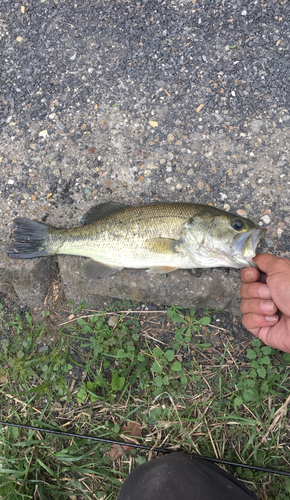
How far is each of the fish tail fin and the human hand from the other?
7.65 ft

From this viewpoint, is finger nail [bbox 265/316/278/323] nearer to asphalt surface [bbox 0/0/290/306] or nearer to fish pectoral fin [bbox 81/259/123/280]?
asphalt surface [bbox 0/0/290/306]

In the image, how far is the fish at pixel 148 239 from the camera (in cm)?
323

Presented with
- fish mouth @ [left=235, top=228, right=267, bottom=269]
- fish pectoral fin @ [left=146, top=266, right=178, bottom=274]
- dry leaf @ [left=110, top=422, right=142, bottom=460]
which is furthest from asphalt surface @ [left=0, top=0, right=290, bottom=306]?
dry leaf @ [left=110, top=422, right=142, bottom=460]

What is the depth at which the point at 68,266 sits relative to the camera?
3.94m

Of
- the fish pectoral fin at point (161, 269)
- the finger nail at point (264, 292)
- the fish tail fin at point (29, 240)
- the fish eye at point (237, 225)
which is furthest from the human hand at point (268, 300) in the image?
the fish tail fin at point (29, 240)

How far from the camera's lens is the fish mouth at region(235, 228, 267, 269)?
313cm

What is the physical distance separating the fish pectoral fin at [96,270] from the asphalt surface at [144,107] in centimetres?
75

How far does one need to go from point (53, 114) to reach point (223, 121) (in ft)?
7.46

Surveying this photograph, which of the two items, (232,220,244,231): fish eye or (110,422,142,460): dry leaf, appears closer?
(232,220,244,231): fish eye

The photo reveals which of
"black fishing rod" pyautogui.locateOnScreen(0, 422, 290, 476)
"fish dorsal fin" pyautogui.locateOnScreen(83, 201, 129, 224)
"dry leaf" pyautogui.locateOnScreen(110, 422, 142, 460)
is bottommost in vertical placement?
"dry leaf" pyautogui.locateOnScreen(110, 422, 142, 460)

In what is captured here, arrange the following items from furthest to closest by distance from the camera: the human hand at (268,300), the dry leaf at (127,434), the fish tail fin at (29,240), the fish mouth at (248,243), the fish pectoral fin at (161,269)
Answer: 1. the fish tail fin at (29,240)
2. the dry leaf at (127,434)
3. the fish pectoral fin at (161,269)
4. the fish mouth at (248,243)
5. the human hand at (268,300)

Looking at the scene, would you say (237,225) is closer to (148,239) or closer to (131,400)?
(148,239)

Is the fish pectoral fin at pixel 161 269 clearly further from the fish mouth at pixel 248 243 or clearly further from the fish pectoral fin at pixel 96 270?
the fish mouth at pixel 248 243

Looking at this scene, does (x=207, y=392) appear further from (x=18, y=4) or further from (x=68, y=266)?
(x=18, y=4)
